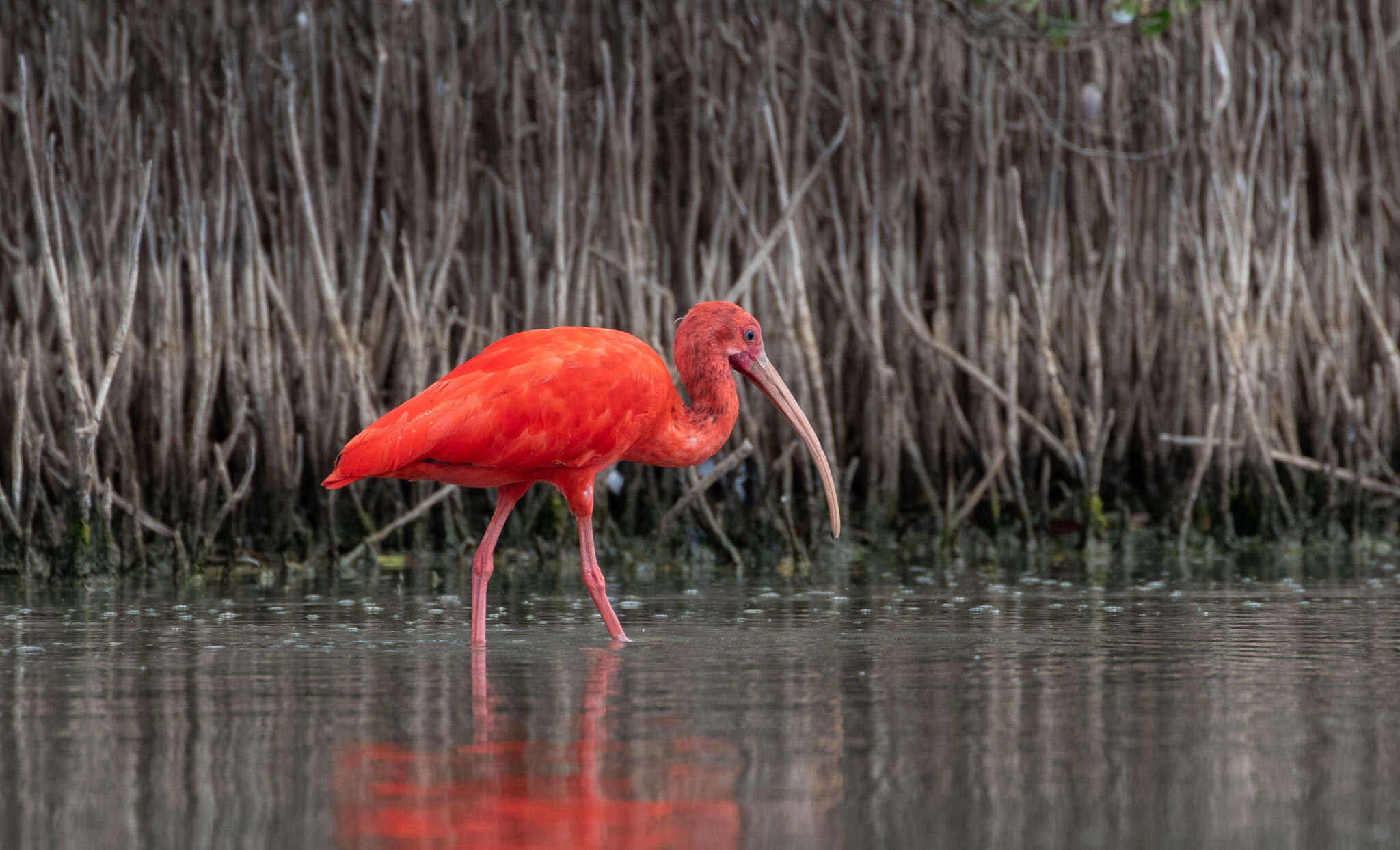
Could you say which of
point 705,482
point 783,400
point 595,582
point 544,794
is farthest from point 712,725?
point 705,482

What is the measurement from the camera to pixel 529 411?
656 cm

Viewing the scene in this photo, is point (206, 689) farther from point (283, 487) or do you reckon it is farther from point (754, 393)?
point (754, 393)

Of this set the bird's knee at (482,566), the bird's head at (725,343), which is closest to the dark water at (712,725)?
the bird's knee at (482,566)

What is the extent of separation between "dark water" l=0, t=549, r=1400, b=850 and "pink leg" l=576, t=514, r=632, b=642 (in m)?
0.08

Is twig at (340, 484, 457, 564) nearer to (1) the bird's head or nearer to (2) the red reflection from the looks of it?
(1) the bird's head

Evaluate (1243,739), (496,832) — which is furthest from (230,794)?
(1243,739)

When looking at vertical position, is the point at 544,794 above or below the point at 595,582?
below

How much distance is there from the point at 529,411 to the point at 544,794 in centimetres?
296

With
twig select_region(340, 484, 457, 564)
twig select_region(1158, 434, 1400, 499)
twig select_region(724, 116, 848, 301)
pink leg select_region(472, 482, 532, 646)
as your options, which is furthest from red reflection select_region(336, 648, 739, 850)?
twig select_region(1158, 434, 1400, 499)

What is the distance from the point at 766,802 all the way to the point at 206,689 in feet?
6.82

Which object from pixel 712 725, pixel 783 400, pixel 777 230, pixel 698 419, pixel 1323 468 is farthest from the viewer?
pixel 1323 468

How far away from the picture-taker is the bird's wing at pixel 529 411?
6469mm

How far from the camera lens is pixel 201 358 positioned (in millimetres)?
9250

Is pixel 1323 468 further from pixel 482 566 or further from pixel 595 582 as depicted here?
pixel 482 566
